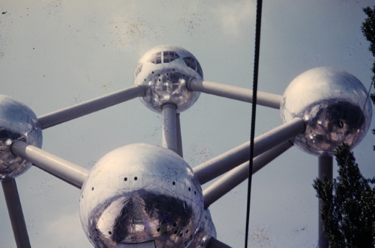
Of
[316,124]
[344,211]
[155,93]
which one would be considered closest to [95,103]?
[155,93]

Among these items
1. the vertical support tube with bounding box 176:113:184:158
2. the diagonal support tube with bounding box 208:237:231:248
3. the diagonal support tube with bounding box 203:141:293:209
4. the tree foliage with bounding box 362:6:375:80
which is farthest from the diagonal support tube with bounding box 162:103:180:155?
the tree foliage with bounding box 362:6:375:80

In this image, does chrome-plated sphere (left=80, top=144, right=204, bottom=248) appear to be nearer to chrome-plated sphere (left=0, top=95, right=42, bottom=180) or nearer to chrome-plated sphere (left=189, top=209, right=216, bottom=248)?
chrome-plated sphere (left=189, top=209, right=216, bottom=248)

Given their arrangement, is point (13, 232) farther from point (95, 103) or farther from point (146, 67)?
point (146, 67)

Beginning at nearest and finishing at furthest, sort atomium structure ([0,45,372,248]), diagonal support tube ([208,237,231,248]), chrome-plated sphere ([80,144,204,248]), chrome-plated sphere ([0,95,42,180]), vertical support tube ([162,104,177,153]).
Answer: chrome-plated sphere ([80,144,204,248])
atomium structure ([0,45,372,248])
diagonal support tube ([208,237,231,248])
chrome-plated sphere ([0,95,42,180])
vertical support tube ([162,104,177,153])

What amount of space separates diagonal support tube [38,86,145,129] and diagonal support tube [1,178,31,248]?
1569 millimetres

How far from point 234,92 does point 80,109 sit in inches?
134

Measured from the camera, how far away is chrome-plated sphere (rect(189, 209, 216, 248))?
31.2ft

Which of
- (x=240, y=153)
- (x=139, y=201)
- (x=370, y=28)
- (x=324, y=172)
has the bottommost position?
(x=324, y=172)

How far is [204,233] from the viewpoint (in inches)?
381

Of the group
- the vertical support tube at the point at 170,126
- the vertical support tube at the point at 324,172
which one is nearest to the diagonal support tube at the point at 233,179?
the vertical support tube at the point at 324,172

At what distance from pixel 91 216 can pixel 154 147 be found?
53.7 inches

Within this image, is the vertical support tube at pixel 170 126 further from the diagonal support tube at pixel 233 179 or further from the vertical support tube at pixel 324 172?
the vertical support tube at pixel 324 172

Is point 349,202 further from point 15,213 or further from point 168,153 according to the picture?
point 15,213

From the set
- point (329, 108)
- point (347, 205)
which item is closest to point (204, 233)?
point (347, 205)
